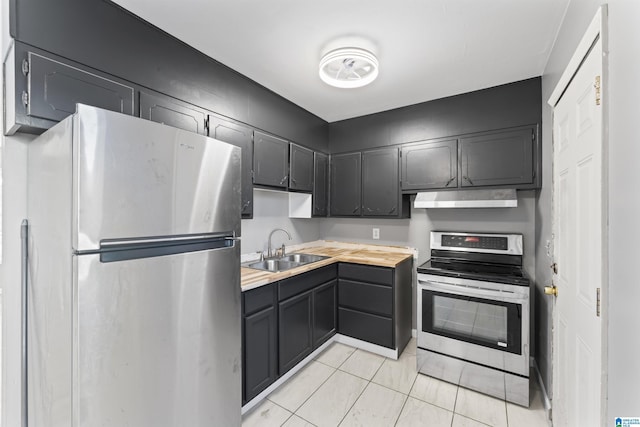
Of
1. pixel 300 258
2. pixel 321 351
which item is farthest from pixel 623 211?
pixel 300 258

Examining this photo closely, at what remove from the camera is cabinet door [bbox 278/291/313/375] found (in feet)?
7.07

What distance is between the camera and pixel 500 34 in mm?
1740

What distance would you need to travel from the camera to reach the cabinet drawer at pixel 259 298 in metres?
1.86

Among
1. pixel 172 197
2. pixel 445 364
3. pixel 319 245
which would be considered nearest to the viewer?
pixel 172 197

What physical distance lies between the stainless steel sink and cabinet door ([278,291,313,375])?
36 centimetres

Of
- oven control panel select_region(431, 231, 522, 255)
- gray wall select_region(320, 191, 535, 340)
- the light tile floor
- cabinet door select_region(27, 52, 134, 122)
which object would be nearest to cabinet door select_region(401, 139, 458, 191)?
gray wall select_region(320, 191, 535, 340)

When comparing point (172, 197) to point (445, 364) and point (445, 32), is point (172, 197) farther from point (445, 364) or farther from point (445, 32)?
point (445, 364)

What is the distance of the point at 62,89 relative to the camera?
1.31m

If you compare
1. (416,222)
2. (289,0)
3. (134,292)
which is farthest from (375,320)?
(289,0)

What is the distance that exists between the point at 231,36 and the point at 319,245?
2588 millimetres

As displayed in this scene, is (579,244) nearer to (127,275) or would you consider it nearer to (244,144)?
(127,275)

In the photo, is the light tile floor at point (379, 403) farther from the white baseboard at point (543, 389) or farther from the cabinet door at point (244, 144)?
the cabinet door at point (244, 144)

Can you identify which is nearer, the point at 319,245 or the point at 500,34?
the point at 500,34

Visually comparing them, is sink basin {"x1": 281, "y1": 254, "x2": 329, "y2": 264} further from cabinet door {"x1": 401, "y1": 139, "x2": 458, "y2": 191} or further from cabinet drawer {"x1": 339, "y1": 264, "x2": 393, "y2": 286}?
cabinet door {"x1": 401, "y1": 139, "x2": 458, "y2": 191}
